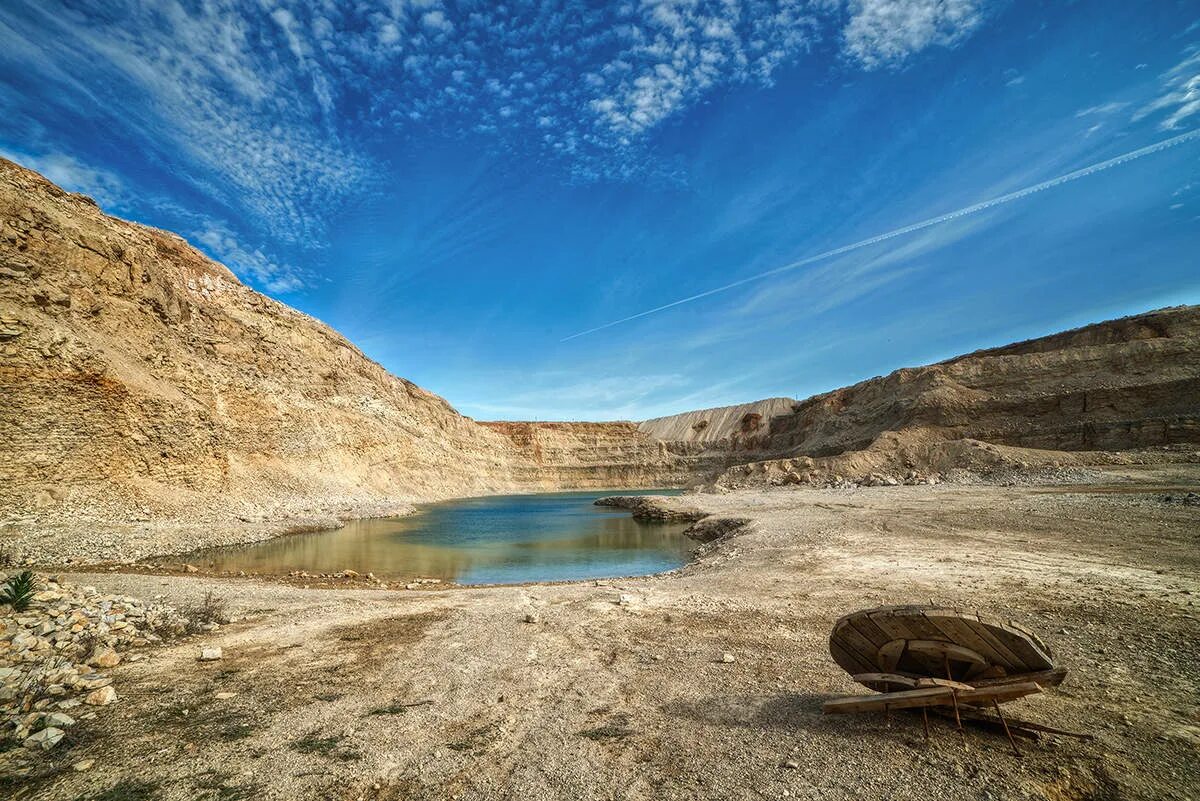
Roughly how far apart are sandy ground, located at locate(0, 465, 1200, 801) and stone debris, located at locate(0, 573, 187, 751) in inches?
12.8

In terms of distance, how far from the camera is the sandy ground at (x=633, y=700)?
3498 millimetres

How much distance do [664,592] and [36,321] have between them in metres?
27.0

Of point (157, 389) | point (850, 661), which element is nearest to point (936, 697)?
point (850, 661)

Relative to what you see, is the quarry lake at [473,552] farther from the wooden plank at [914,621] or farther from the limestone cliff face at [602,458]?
the limestone cliff face at [602,458]

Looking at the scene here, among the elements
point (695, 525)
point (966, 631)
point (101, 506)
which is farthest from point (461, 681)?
point (101, 506)

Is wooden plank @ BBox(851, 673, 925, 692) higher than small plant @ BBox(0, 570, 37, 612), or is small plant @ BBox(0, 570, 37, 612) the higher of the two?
small plant @ BBox(0, 570, 37, 612)

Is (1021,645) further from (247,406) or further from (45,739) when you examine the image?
(247,406)

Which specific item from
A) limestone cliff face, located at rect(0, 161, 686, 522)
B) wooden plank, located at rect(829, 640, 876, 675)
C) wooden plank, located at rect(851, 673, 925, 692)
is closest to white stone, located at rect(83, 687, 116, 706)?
wooden plank, located at rect(829, 640, 876, 675)

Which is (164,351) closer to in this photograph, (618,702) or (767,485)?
(618,702)

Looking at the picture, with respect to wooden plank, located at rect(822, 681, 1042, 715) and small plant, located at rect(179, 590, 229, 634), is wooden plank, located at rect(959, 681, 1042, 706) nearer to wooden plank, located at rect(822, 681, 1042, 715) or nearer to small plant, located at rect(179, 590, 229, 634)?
wooden plank, located at rect(822, 681, 1042, 715)

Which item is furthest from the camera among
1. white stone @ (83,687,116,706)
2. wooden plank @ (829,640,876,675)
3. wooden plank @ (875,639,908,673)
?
white stone @ (83,687,116,706)

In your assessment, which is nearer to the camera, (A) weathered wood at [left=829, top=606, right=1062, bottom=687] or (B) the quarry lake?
(A) weathered wood at [left=829, top=606, right=1062, bottom=687]

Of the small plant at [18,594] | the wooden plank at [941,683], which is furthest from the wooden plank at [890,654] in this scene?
the small plant at [18,594]

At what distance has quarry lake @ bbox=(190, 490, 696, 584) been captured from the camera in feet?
54.6
